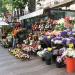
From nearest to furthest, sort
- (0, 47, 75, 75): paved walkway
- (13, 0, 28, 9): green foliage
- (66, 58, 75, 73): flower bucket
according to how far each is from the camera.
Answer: (66, 58, 75, 73): flower bucket → (0, 47, 75, 75): paved walkway → (13, 0, 28, 9): green foliage

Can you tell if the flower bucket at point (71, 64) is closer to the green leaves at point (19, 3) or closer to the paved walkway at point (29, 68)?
the paved walkway at point (29, 68)

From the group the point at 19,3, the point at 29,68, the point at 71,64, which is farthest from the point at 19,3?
the point at 71,64

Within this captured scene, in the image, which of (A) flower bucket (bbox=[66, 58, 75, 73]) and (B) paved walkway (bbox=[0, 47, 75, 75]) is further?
(B) paved walkway (bbox=[0, 47, 75, 75])

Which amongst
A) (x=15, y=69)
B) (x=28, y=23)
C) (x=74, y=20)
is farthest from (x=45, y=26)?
(x=28, y=23)

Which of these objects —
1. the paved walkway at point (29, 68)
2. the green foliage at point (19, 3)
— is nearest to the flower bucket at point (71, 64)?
the paved walkway at point (29, 68)

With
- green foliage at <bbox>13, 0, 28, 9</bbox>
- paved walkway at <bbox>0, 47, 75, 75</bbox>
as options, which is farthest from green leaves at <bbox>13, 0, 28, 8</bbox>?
paved walkway at <bbox>0, 47, 75, 75</bbox>

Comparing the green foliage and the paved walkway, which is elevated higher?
the green foliage

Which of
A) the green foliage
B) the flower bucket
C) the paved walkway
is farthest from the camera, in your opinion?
the green foliage

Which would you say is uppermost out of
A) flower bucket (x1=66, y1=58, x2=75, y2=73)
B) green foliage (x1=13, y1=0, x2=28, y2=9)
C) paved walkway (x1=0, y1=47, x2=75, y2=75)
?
green foliage (x1=13, y1=0, x2=28, y2=9)

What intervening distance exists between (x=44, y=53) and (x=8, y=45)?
868 centimetres

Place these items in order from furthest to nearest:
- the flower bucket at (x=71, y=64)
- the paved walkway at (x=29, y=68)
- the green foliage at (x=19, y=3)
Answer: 1. the green foliage at (x=19, y=3)
2. the paved walkway at (x=29, y=68)
3. the flower bucket at (x=71, y=64)

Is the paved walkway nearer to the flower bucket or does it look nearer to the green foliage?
the flower bucket

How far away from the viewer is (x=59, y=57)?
1134 cm

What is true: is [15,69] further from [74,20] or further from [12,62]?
[74,20]
